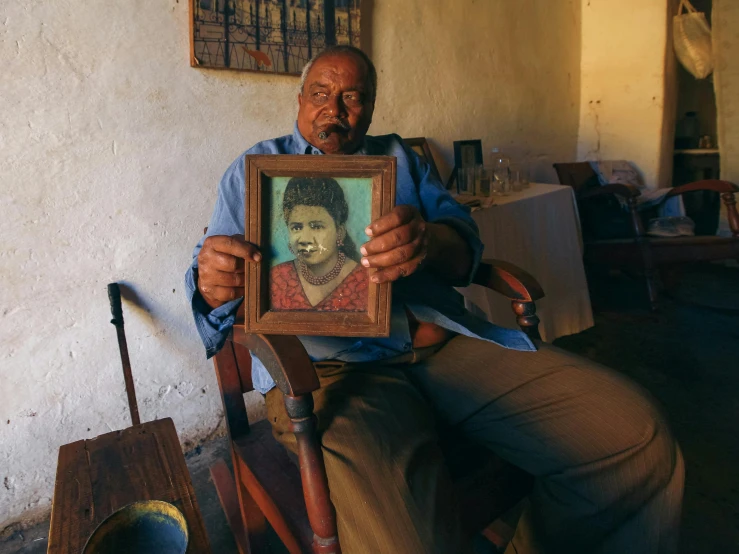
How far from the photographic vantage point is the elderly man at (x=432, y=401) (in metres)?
0.83

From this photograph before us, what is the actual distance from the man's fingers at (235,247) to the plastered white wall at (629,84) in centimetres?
378

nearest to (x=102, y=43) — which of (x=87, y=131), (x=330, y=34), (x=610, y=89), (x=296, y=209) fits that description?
(x=87, y=131)

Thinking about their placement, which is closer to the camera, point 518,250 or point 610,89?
point 518,250

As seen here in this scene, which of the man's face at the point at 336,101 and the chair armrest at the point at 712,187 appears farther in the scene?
the chair armrest at the point at 712,187

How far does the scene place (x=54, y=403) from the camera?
1535 mm

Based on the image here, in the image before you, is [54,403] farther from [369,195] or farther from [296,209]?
[369,195]

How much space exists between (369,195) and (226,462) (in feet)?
4.53

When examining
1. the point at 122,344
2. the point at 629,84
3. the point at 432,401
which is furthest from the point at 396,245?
the point at 629,84

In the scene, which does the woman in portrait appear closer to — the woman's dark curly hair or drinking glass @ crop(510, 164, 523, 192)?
the woman's dark curly hair

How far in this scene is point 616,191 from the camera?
117 inches

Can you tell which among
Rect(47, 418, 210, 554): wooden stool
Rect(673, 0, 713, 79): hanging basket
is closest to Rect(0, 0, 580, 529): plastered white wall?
Rect(47, 418, 210, 554): wooden stool

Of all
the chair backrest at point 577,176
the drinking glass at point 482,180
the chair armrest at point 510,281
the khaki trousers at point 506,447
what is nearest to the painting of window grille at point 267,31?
the drinking glass at point 482,180

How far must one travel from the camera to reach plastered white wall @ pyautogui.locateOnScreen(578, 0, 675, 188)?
359cm

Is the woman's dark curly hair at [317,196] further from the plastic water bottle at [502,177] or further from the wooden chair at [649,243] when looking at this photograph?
the wooden chair at [649,243]
